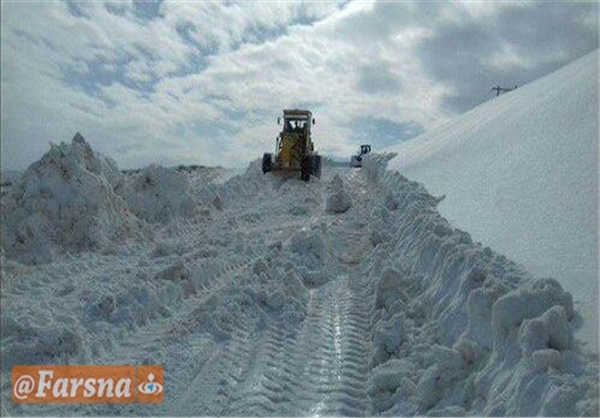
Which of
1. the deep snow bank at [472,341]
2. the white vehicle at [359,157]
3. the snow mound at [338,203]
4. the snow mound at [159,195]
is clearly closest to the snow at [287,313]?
the deep snow bank at [472,341]

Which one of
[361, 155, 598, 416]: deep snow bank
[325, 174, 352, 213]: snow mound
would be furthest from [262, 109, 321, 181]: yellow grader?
[361, 155, 598, 416]: deep snow bank

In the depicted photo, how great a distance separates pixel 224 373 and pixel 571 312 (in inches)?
104

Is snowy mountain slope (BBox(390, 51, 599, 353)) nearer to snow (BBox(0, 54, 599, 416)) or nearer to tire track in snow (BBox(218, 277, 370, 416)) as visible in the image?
snow (BBox(0, 54, 599, 416))

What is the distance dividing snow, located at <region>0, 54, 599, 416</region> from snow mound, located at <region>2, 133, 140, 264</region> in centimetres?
3

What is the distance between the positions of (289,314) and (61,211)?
526cm

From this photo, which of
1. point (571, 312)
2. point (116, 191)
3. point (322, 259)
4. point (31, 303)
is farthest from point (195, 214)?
point (571, 312)

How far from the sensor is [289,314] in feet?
21.2

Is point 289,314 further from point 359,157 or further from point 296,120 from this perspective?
point 359,157

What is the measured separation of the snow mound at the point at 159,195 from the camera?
12578 mm

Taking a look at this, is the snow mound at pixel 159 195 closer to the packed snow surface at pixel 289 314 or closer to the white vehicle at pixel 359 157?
the packed snow surface at pixel 289 314

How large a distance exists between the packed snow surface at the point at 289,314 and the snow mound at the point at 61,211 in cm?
3

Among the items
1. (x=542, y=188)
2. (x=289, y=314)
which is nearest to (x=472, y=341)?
(x=289, y=314)

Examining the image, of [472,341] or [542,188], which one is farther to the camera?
[542,188]

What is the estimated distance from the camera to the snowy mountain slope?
5.10m
